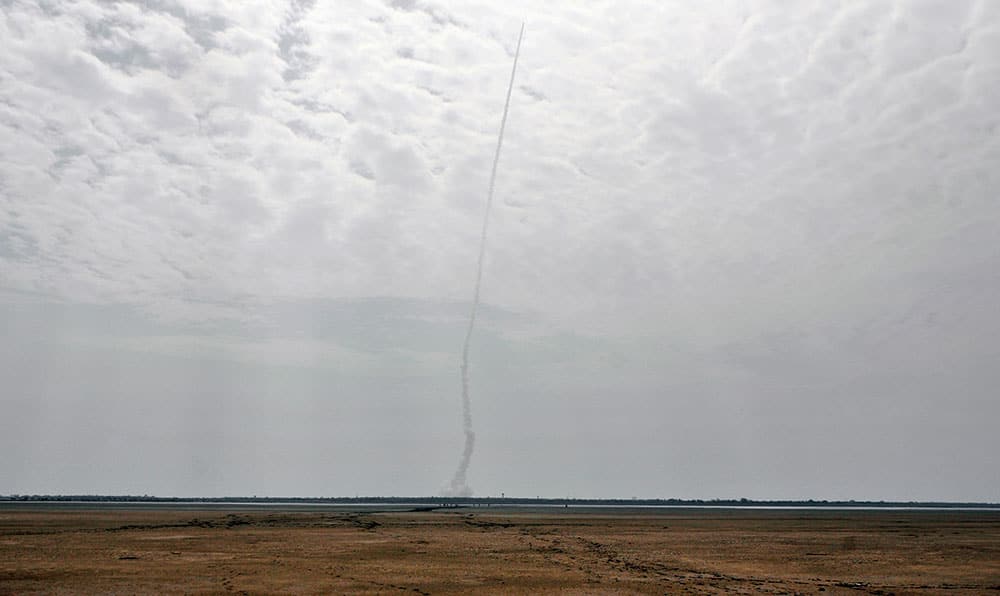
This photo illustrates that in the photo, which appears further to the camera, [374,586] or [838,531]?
[838,531]

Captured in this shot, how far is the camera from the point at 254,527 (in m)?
71.9

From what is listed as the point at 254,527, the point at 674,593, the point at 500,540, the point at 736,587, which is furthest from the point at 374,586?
the point at 254,527

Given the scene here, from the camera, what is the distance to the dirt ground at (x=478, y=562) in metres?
33.4

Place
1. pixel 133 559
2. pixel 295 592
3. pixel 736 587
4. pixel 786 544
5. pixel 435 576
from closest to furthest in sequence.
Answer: pixel 295 592 → pixel 736 587 → pixel 435 576 → pixel 133 559 → pixel 786 544

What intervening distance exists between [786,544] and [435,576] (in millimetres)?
33227

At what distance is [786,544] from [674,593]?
30800mm

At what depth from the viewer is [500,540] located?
196ft

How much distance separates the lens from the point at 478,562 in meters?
43.3

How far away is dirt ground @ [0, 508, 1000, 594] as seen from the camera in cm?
3344

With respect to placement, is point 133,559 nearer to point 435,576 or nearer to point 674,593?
point 435,576

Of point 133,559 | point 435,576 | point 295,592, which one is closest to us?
point 295,592

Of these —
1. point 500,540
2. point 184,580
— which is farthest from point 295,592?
point 500,540

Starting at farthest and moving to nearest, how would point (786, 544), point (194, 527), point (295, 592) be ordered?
point (194, 527) → point (786, 544) → point (295, 592)

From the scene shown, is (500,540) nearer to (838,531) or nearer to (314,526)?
(314,526)
